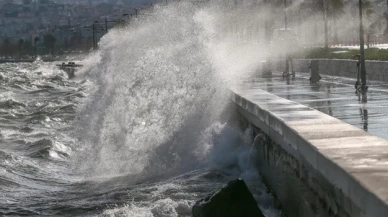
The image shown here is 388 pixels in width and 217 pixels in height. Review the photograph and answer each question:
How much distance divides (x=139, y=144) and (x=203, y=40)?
192 inches

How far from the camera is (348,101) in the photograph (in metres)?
15.8

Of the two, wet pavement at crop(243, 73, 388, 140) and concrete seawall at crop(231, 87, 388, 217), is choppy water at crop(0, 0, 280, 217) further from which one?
wet pavement at crop(243, 73, 388, 140)

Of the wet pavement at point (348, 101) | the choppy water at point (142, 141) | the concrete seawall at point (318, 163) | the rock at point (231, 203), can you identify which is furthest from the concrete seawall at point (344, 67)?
the rock at point (231, 203)

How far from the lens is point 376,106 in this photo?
1428cm

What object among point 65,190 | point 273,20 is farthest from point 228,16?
point 65,190

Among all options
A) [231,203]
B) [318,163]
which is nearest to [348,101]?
[231,203]

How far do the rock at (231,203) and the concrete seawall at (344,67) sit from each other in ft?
45.0

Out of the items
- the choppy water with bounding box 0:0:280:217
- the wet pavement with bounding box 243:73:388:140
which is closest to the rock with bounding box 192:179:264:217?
the choppy water with bounding box 0:0:280:217

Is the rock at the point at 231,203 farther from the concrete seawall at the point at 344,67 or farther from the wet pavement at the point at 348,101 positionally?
the concrete seawall at the point at 344,67

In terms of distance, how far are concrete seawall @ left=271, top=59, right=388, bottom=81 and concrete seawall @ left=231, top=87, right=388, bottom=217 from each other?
10062mm

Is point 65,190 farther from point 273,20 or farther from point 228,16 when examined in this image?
point 228,16

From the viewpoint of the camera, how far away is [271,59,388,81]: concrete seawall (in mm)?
22766

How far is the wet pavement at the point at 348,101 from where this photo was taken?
459 inches

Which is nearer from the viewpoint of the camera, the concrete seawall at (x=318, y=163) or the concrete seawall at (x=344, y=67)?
the concrete seawall at (x=318, y=163)
